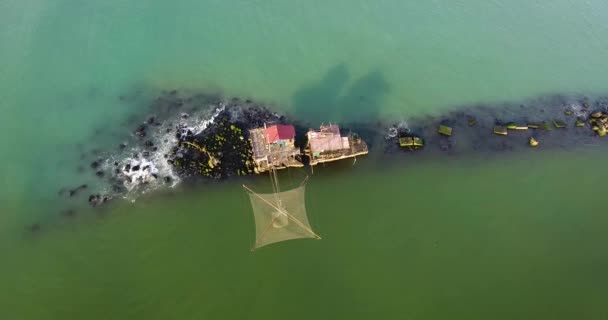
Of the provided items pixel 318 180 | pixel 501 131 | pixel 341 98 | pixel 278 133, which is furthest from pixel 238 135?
pixel 501 131

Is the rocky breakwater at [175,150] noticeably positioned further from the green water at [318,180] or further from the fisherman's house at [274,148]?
the green water at [318,180]

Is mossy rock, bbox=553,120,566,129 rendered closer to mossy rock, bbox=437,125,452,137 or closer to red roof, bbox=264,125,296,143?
mossy rock, bbox=437,125,452,137

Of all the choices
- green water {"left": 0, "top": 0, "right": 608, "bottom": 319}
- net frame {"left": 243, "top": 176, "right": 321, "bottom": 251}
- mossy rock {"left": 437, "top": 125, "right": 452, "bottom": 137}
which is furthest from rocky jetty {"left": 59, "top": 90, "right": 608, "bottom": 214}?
net frame {"left": 243, "top": 176, "right": 321, "bottom": 251}

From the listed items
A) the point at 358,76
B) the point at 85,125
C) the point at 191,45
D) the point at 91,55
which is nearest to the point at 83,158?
the point at 85,125

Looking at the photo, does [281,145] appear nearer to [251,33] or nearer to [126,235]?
[126,235]

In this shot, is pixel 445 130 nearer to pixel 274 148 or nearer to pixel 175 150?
pixel 274 148
